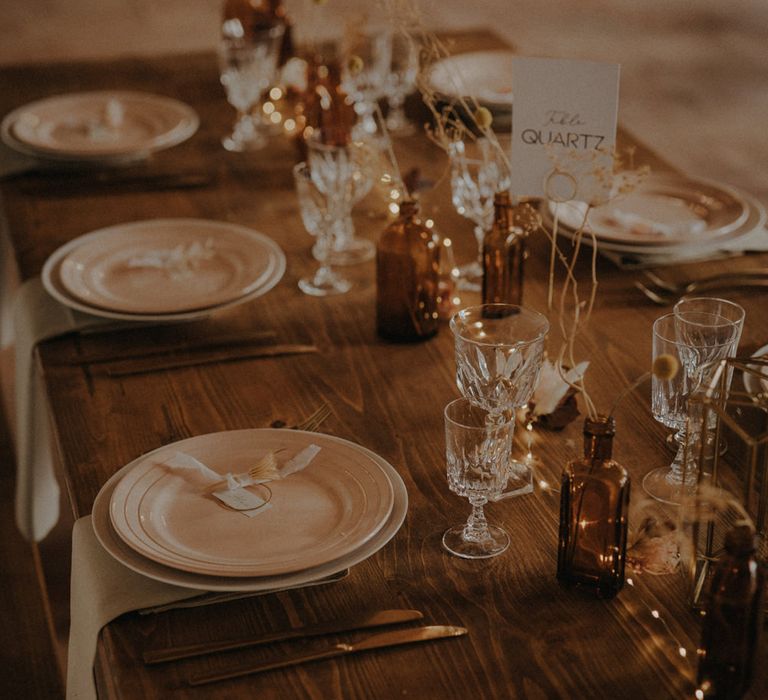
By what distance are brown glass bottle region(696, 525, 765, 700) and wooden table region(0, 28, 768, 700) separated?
4 centimetres

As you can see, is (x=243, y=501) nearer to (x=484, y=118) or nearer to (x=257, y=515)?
(x=257, y=515)

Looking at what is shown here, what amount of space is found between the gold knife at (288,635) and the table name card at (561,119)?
61 cm

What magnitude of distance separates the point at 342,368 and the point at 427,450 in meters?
0.25

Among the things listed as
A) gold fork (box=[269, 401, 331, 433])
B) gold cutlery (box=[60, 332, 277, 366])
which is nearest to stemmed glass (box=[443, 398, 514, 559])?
gold fork (box=[269, 401, 331, 433])

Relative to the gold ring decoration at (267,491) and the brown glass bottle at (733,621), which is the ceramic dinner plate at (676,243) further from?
the brown glass bottle at (733,621)

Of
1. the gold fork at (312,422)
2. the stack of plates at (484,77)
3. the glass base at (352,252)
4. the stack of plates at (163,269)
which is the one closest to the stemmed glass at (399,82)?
the stack of plates at (484,77)

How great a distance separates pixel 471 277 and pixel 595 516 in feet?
2.62

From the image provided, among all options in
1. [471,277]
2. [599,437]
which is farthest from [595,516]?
[471,277]

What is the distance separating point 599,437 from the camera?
3.39 ft

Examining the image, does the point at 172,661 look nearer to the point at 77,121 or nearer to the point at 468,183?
the point at 468,183

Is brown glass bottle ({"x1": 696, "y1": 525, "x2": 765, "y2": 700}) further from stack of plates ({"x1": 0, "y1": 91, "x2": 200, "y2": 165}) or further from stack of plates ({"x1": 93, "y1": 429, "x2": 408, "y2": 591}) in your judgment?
stack of plates ({"x1": 0, "y1": 91, "x2": 200, "y2": 165})

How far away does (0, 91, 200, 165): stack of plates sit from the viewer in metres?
2.27

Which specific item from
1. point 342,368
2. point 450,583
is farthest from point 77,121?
point 450,583

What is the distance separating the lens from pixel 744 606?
89 cm
